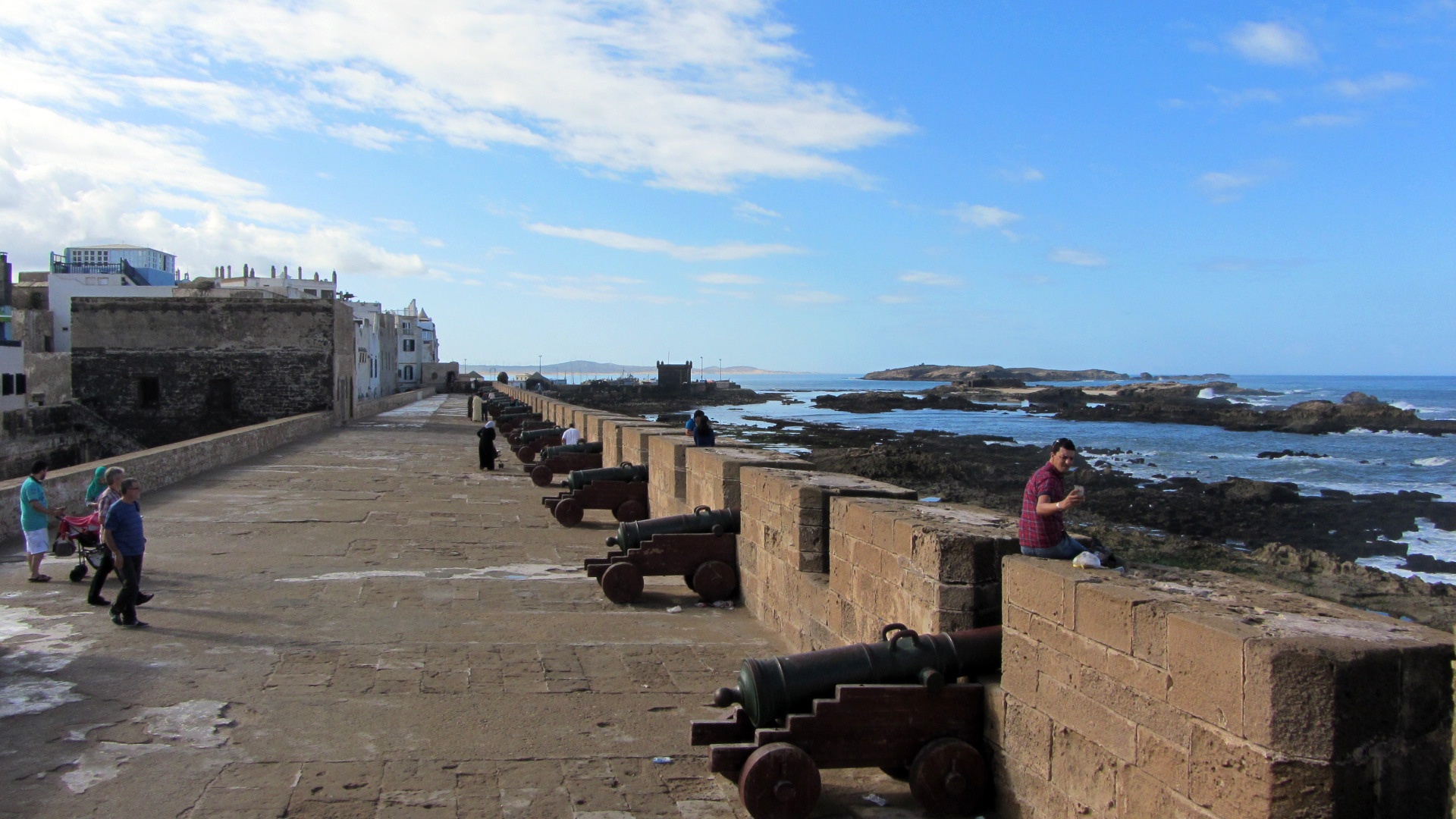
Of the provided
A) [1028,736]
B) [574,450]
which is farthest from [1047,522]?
[574,450]

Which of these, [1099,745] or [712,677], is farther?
[712,677]

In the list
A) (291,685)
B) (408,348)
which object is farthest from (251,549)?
(408,348)

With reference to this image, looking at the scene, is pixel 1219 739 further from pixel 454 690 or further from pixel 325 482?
pixel 325 482

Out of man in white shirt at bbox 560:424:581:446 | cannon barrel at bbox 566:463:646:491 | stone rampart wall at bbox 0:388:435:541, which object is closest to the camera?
stone rampart wall at bbox 0:388:435:541

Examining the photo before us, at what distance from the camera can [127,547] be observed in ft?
19.8

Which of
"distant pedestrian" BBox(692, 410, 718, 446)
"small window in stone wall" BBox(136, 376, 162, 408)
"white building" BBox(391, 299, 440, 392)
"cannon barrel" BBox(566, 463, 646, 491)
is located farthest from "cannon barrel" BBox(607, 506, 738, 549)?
"white building" BBox(391, 299, 440, 392)

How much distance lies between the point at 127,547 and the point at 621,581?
2995mm

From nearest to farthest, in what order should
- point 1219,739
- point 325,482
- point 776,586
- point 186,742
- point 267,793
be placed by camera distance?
1. point 1219,739
2. point 267,793
3. point 186,742
4. point 776,586
5. point 325,482

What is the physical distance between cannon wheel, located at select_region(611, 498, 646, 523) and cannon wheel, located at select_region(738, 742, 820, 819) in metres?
7.15

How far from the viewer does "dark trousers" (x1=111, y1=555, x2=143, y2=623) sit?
19.1 ft

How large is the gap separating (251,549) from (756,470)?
4549 millimetres

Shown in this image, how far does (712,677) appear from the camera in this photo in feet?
17.3

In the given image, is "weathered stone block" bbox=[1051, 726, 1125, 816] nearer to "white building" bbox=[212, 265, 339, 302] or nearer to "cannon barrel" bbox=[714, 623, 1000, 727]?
"cannon barrel" bbox=[714, 623, 1000, 727]

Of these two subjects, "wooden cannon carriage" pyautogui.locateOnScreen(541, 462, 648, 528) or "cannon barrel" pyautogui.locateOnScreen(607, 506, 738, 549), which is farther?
"wooden cannon carriage" pyautogui.locateOnScreen(541, 462, 648, 528)
